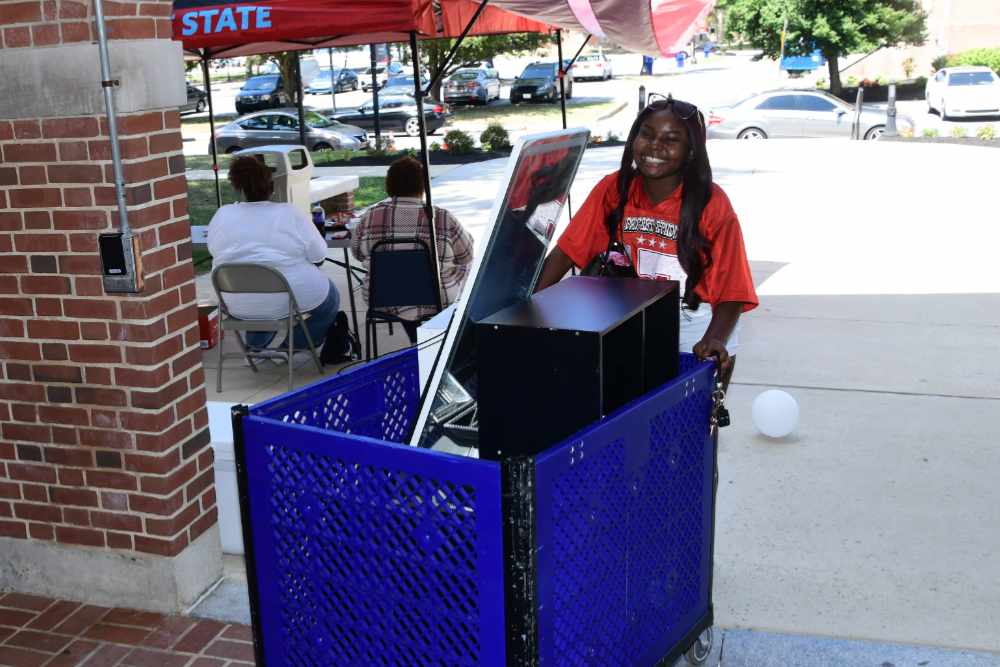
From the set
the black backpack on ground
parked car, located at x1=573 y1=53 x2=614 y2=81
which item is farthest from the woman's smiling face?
parked car, located at x1=573 y1=53 x2=614 y2=81

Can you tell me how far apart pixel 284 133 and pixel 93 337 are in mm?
22687

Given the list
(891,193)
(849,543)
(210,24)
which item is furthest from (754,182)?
(849,543)

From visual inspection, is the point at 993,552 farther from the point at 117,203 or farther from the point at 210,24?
the point at 210,24

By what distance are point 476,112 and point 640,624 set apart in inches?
1366

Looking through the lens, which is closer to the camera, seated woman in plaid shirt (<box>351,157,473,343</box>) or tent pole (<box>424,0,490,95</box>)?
tent pole (<box>424,0,490,95</box>)

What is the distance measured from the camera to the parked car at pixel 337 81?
4900 centimetres

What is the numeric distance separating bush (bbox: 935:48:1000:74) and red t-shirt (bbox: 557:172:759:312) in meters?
36.8

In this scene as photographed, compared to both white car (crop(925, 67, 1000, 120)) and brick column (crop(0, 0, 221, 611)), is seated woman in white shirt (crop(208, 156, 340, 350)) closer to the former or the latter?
brick column (crop(0, 0, 221, 611))

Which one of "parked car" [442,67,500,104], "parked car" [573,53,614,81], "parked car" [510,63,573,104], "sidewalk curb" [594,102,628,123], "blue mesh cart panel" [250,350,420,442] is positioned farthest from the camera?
"parked car" [573,53,614,81]

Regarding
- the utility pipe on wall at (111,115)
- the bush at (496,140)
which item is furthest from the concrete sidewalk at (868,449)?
the bush at (496,140)

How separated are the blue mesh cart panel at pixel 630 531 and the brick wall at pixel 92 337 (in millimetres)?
1861

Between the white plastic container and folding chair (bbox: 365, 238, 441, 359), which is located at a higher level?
folding chair (bbox: 365, 238, 441, 359)

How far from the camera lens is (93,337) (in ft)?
12.1

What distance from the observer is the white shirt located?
21.4 feet
